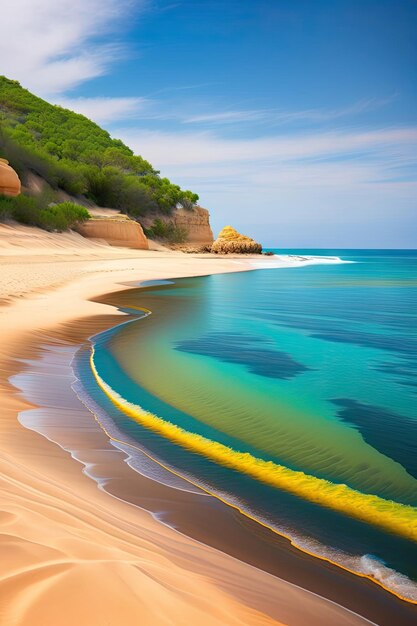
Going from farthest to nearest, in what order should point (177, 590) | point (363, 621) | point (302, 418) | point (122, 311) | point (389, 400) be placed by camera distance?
point (122, 311) → point (389, 400) → point (302, 418) → point (363, 621) → point (177, 590)

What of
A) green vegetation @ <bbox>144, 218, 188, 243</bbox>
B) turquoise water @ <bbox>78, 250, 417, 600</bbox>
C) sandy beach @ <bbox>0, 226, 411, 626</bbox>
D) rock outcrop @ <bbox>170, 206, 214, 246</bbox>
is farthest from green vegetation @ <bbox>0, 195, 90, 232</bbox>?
sandy beach @ <bbox>0, 226, 411, 626</bbox>

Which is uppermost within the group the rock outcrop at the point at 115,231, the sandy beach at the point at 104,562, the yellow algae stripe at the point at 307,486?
the rock outcrop at the point at 115,231

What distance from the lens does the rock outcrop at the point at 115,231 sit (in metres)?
41.3

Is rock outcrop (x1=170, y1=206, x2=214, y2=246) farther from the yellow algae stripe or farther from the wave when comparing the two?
the yellow algae stripe

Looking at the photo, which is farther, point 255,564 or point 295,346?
point 295,346

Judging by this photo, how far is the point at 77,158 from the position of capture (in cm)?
5947

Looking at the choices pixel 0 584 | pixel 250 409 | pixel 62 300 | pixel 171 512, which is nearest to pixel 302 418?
pixel 250 409

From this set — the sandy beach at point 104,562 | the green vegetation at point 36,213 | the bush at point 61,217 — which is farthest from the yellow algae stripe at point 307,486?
the bush at point 61,217

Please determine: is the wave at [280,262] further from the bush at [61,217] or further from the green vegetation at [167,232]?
the bush at [61,217]

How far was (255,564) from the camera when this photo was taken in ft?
8.51

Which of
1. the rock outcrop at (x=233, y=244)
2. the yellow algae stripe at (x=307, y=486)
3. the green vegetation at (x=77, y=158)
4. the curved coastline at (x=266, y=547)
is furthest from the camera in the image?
the rock outcrop at (x=233, y=244)

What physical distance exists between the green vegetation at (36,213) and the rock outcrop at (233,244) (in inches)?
864

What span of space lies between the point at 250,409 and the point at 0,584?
4048 mm

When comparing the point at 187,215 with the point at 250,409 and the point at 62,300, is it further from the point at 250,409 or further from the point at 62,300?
the point at 250,409
